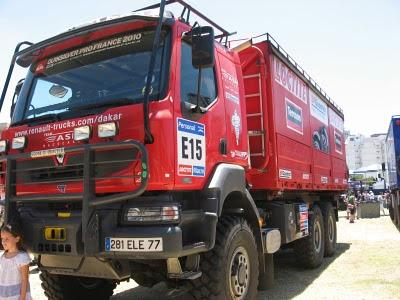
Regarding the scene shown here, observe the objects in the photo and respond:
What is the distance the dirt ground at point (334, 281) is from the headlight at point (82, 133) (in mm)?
Answer: 2216

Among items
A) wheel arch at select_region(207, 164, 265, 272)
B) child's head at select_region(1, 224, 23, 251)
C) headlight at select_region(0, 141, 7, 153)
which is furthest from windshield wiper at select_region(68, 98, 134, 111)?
child's head at select_region(1, 224, 23, 251)

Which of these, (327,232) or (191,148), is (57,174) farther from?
(327,232)

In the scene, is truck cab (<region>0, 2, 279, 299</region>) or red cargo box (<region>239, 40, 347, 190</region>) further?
red cargo box (<region>239, 40, 347, 190</region>)

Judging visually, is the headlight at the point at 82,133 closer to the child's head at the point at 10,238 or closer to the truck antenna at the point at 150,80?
the truck antenna at the point at 150,80

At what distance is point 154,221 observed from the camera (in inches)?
160

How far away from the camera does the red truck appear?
4102 millimetres

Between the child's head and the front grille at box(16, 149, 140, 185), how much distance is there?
503 mm

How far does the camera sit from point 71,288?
5.61m

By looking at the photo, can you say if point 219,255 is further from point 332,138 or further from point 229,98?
point 332,138

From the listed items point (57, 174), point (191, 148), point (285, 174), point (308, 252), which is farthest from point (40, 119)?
point (308, 252)

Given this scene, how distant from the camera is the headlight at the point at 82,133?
13.9 ft

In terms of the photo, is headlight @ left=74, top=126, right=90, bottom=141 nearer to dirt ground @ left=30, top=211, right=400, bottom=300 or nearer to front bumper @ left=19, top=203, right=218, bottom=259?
front bumper @ left=19, top=203, right=218, bottom=259

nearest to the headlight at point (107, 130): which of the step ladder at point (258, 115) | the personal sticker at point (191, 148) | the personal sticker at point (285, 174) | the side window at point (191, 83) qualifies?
the personal sticker at point (191, 148)

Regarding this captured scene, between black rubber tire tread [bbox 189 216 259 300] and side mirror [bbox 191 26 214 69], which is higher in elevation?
side mirror [bbox 191 26 214 69]
